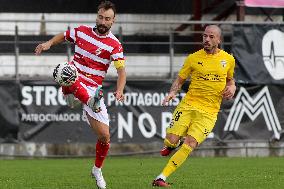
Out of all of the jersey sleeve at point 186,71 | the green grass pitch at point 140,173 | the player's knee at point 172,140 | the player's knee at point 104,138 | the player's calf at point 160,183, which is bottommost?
the green grass pitch at point 140,173

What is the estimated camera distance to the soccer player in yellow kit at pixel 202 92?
12391 millimetres

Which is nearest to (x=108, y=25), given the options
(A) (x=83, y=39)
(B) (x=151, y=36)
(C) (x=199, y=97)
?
(A) (x=83, y=39)

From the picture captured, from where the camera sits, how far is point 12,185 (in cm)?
1212

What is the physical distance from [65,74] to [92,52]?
830mm

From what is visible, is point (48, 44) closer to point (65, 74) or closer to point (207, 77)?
point (65, 74)

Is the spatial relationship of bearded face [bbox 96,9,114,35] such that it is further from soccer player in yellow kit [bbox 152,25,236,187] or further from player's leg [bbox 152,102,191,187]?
player's leg [bbox 152,102,191,187]

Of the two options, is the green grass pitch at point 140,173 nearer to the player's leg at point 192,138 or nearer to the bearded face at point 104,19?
the player's leg at point 192,138

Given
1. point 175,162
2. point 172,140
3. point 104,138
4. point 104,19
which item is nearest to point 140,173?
point 172,140

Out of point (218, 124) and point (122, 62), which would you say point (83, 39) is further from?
point (218, 124)

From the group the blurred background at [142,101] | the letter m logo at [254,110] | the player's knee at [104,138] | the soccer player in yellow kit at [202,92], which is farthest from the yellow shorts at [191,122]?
the letter m logo at [254,110]

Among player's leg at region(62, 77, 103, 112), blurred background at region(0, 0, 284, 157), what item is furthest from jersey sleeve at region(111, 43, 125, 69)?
blurred background at region(0, 0, 284, 157)

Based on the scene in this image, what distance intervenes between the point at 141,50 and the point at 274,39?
3545 millimetres

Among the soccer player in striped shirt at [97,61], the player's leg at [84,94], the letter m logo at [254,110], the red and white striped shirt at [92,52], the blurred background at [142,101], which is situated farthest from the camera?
the letter m logo at [254,110]

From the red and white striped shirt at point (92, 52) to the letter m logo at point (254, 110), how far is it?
30.3 feet
